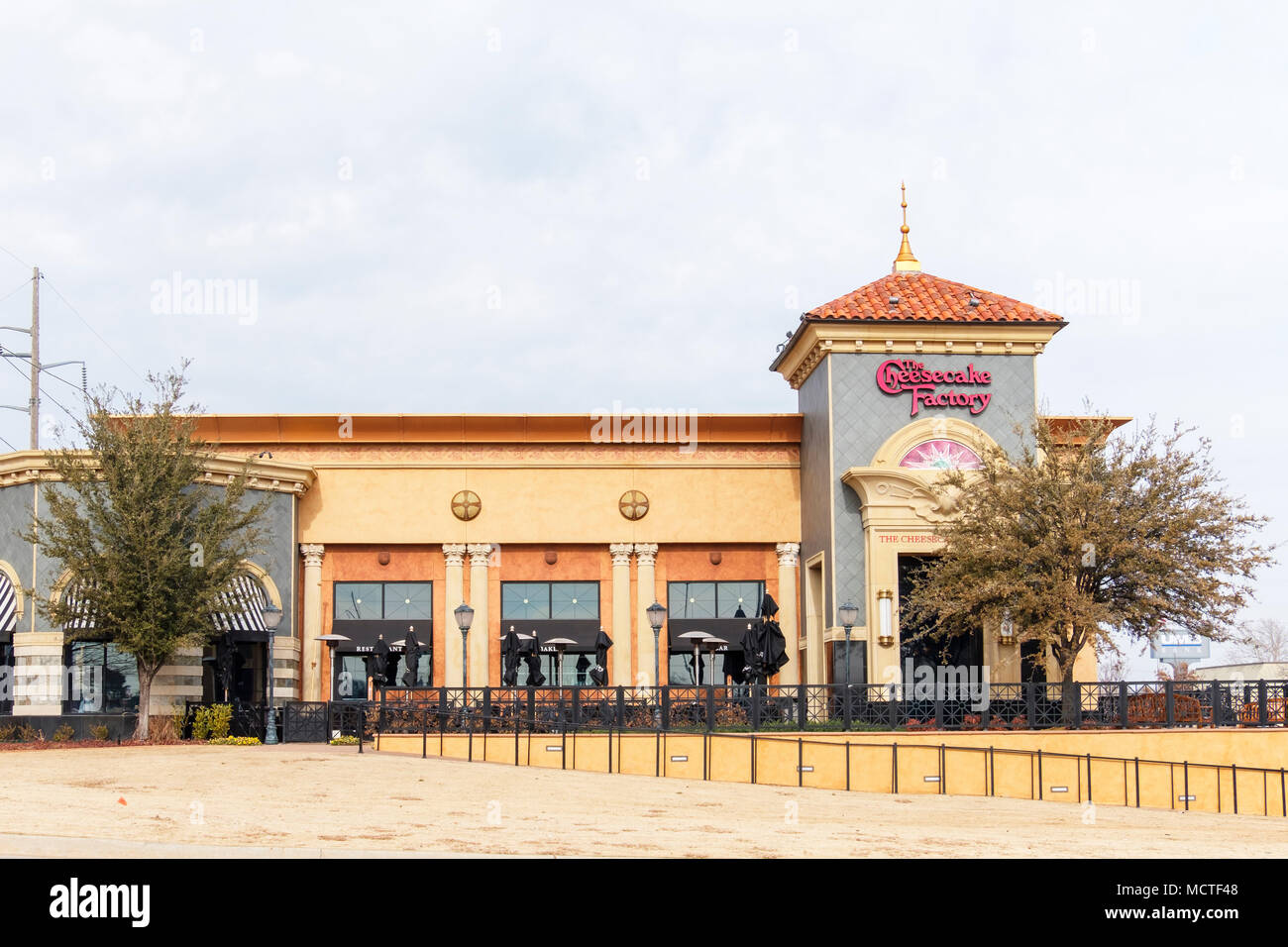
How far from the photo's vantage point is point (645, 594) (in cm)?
4147

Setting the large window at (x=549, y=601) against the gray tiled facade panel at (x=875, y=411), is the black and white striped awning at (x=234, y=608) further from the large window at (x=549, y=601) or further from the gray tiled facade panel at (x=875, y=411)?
the gray tiled facade panel at (x=875, y=411)

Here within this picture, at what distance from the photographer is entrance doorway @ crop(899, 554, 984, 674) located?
122 feet

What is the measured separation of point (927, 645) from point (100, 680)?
834 inches

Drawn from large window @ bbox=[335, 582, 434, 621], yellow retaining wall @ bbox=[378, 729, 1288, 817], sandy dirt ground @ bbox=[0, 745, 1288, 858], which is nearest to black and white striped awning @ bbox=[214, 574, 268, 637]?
large window @ bbox=[335, 582, 434, 621]

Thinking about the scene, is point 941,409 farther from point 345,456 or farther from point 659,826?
point 659,826

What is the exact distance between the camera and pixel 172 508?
33250 millimetres

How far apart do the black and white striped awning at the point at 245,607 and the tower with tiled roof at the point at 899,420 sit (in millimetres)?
15275

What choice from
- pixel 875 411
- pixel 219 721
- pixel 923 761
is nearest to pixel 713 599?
pixel 875 411

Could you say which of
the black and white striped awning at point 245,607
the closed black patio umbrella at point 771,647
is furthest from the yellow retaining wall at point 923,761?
the black and white striped awning at point 245,607

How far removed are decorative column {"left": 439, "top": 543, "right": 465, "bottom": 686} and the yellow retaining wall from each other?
10.5 m

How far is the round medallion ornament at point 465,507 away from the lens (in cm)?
4153

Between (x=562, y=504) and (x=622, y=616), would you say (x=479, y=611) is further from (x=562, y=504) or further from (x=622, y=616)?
(x=622, y=616)
